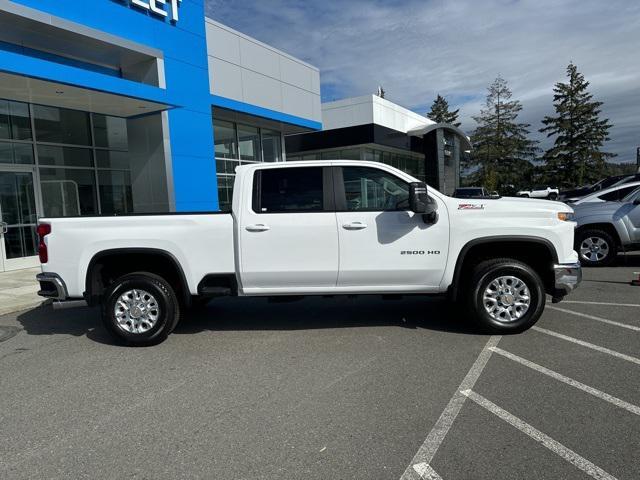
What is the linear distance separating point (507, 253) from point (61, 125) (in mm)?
12582

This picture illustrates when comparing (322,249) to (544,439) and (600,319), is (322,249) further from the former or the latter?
(600,319)

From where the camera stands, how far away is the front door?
529cm

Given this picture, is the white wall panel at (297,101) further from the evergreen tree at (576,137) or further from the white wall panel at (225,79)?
the evergreen tree at (576,137)

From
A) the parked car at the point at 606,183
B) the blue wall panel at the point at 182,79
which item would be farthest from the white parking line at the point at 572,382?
the blue wall panel at the point at 182,79

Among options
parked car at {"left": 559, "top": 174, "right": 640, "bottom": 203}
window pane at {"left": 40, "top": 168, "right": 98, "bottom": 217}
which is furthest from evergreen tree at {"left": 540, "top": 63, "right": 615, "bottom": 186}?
window pane at {"left": 40, "top": 168, "right": 98, "bottom": 217}

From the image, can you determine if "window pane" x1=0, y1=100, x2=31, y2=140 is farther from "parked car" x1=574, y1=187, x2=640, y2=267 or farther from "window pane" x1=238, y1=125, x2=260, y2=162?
"parked car" x1=574, y1=187, x2=640, y2=267

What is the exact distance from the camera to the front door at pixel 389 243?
5.29 meters

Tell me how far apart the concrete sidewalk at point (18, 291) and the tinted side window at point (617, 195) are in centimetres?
1142

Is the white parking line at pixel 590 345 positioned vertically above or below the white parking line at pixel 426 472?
above

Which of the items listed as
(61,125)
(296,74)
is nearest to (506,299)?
(61,125)

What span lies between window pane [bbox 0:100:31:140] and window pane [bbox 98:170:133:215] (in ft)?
7.76

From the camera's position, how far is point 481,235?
523 cm

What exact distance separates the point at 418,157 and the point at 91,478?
37.1m

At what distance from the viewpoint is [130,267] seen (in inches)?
225
